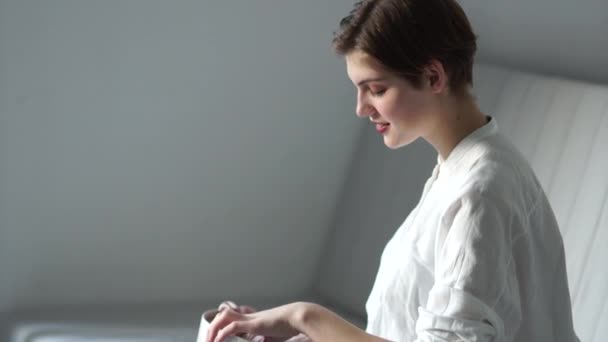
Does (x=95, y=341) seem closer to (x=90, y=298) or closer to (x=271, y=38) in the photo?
(x=90, y=298)

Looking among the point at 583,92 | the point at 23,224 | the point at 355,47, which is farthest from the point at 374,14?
the point at 23,224

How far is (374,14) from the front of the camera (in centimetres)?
124

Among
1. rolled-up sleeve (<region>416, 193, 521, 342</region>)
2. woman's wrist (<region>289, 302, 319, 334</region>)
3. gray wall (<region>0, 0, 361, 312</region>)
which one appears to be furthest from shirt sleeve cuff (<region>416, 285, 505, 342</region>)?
gray wall (<region>0, 0, 361, 312</region>)

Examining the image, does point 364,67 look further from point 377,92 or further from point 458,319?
point 458,319

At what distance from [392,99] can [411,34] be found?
0.09 m

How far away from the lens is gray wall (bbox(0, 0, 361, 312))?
79.4 inches

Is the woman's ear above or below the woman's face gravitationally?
above

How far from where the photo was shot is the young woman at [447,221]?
1.14 meters

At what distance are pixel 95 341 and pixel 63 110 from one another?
0.47 meters

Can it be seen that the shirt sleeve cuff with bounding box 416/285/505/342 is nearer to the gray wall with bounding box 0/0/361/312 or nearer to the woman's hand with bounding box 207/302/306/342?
the woman's hand with bounding box 207/302/306/342

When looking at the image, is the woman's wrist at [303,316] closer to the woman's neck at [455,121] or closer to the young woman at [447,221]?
the young woman at [447,221]

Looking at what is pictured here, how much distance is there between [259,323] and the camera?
1.26m

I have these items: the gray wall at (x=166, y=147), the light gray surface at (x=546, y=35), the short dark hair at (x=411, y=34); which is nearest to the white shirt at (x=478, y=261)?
the short dark hair at (x=411, y=34)

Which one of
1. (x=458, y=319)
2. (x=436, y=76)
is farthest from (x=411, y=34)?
(x=458, y=319)
